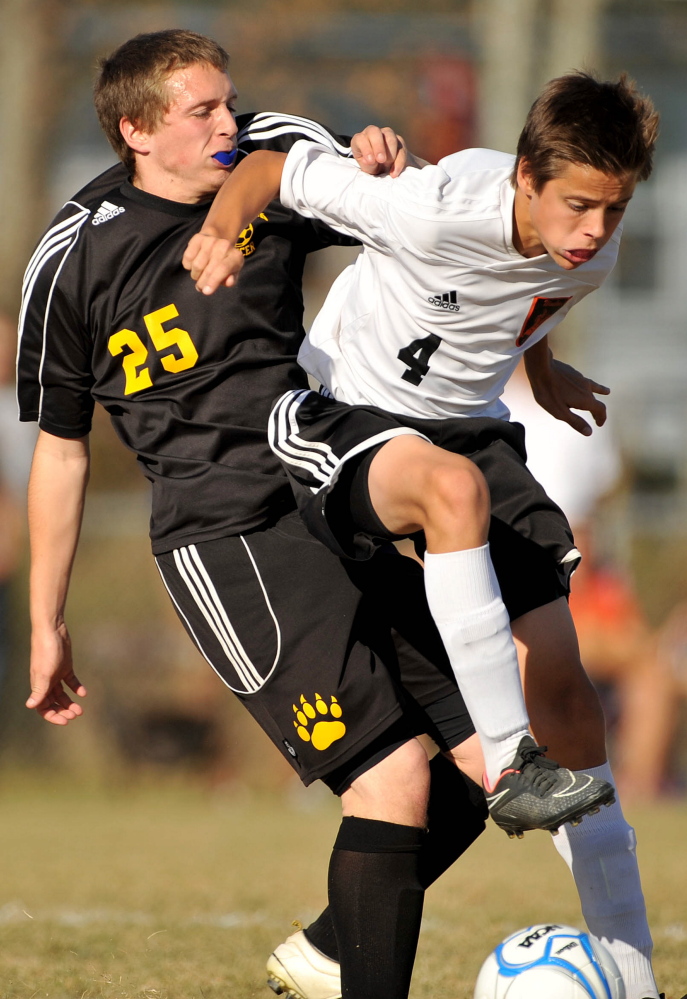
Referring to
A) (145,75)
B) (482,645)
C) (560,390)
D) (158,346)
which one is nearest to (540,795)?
(482,645)

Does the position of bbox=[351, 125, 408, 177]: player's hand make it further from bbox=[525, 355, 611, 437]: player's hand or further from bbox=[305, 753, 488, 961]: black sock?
bbox=[305, 753, 488, 961]: black sock

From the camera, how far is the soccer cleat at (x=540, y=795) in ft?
8.03

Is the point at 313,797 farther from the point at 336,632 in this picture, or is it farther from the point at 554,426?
the point at 336,632

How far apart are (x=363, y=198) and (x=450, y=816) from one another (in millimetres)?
1552

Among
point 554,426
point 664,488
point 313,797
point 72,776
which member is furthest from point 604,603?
point 664,488

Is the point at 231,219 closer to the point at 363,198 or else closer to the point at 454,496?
the point at 363,198

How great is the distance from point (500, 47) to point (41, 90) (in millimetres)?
4459

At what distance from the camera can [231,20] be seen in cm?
1276

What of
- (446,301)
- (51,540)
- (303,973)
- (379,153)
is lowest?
(303,973)

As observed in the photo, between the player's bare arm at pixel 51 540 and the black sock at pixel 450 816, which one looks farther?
the player's bare arm at pixel 51 540

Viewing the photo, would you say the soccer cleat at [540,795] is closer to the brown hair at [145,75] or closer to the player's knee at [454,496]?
the player's knee at [454,496]

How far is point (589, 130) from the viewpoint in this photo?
9.14ft

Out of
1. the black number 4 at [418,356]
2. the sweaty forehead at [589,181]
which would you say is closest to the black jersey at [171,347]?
the black number 4 at [418,356]

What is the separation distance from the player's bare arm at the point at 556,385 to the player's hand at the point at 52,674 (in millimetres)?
1459
